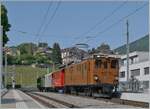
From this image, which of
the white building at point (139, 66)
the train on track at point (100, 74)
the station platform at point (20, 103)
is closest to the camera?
the station platform at point (20, 103)

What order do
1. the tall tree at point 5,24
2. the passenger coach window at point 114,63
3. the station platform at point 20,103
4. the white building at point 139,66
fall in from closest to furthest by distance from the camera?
the station platform at point 20,103 < the passenger coach window at point 114,63 < the tall tree at point 5,24 < the white building at point 139,66

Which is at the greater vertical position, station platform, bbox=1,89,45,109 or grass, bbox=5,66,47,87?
grass, bbox=5,66,47,87

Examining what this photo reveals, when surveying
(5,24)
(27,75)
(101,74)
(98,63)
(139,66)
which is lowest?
(101,74)

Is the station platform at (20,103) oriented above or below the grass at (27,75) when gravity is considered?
below

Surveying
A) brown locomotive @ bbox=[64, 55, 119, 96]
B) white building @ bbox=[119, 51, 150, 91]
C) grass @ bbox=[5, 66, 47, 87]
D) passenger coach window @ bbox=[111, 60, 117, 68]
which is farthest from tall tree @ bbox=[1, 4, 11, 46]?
grass @ bbox=[5, 66, 47, 87]

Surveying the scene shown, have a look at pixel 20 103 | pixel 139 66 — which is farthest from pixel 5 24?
pixel 139 66

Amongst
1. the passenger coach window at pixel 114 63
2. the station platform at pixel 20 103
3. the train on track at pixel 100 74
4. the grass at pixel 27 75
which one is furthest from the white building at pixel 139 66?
the station platform at pixel 20 103

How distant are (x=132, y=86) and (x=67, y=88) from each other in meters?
8.53

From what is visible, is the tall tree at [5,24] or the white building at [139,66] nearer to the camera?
the tall tree at [5,24]

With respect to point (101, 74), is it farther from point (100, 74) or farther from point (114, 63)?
point (114, 63)

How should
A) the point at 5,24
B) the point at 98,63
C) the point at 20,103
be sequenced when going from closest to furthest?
the point at 20,103
the point at 98,63
the point at 5,24

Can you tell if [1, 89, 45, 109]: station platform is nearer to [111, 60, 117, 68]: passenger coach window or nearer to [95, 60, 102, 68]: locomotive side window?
[95, 60, 102, 68]: locomotive side window

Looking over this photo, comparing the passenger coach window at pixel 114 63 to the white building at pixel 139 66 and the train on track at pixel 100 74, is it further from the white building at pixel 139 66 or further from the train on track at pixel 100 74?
the white building at pixel 139 66

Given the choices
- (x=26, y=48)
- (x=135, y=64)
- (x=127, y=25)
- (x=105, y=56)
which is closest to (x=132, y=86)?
(x=127, y=25)
